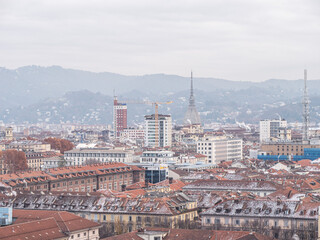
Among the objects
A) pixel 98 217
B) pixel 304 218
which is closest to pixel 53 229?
pixel 98 217

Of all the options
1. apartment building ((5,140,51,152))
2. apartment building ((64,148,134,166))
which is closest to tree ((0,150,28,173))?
apartment building ((64,148,134,166))

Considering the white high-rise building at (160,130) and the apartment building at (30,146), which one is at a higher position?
the white high-rise building at (160,130)

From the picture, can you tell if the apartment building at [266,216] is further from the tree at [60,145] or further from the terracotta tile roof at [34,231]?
the tree at [60,145]

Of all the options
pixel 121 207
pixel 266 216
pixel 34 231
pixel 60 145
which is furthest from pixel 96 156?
pixel 34 231

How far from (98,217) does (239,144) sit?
104 m

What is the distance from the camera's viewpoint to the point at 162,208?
6506 cm

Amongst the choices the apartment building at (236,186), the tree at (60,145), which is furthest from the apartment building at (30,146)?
the apartment building at (236,186)

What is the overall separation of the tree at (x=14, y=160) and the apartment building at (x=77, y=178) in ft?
78.1

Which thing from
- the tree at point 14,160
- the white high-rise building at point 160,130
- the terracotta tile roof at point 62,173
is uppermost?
the white high-rise building at point 160,130

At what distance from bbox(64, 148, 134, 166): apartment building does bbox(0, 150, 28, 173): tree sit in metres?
7.07

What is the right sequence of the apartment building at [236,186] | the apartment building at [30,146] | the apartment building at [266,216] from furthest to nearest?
the apartment building at [30,146]
the apartment building at [236,186]
the apartment building at [266,216]

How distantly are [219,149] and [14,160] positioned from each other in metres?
42.4

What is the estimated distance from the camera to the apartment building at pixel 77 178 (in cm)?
8807

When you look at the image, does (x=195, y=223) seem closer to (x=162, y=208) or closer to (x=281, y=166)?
(x=162, y=208)
